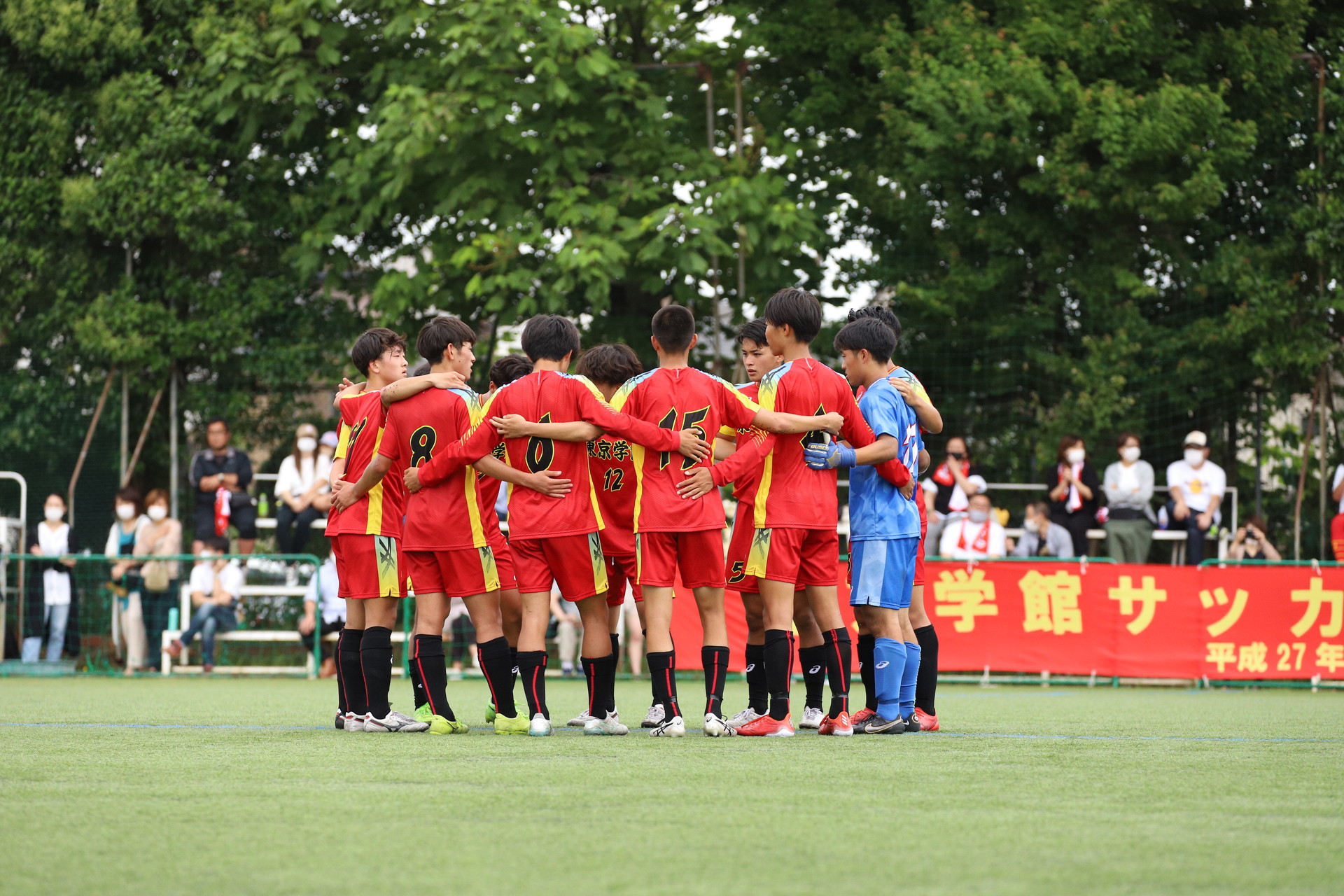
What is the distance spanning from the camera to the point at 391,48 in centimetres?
1752

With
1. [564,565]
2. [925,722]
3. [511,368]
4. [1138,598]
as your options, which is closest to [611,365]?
[511,368]

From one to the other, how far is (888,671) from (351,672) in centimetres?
278

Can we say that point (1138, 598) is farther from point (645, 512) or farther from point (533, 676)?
point (533, 676)

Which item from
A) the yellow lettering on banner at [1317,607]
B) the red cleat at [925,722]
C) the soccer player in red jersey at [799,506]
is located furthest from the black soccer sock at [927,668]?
the yellow lettering on banner at [1317,607]

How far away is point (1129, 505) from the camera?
15633 mm

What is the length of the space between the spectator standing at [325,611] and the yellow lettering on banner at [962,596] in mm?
5781

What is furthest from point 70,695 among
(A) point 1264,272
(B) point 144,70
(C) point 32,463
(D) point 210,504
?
(A) point 1264,272

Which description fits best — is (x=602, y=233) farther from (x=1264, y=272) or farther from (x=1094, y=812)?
(x=1094, y=812)

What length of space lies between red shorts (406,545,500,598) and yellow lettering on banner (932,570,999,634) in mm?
7514

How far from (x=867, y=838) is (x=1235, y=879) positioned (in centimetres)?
96

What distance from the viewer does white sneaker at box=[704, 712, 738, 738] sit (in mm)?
7090

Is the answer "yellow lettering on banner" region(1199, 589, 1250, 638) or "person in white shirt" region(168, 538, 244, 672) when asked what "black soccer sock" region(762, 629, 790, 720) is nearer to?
"yellow lettering on banner" region(1199, 589, 1250, 638)

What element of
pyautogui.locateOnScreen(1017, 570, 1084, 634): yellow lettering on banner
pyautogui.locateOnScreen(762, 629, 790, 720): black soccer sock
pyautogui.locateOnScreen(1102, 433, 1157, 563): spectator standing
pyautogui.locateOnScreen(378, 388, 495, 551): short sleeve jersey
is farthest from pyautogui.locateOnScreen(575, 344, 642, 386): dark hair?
pyautogui.locateOnScreen(1102, 433, 1157, 563): spectator standing

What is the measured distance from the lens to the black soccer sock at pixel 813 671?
7707mm
